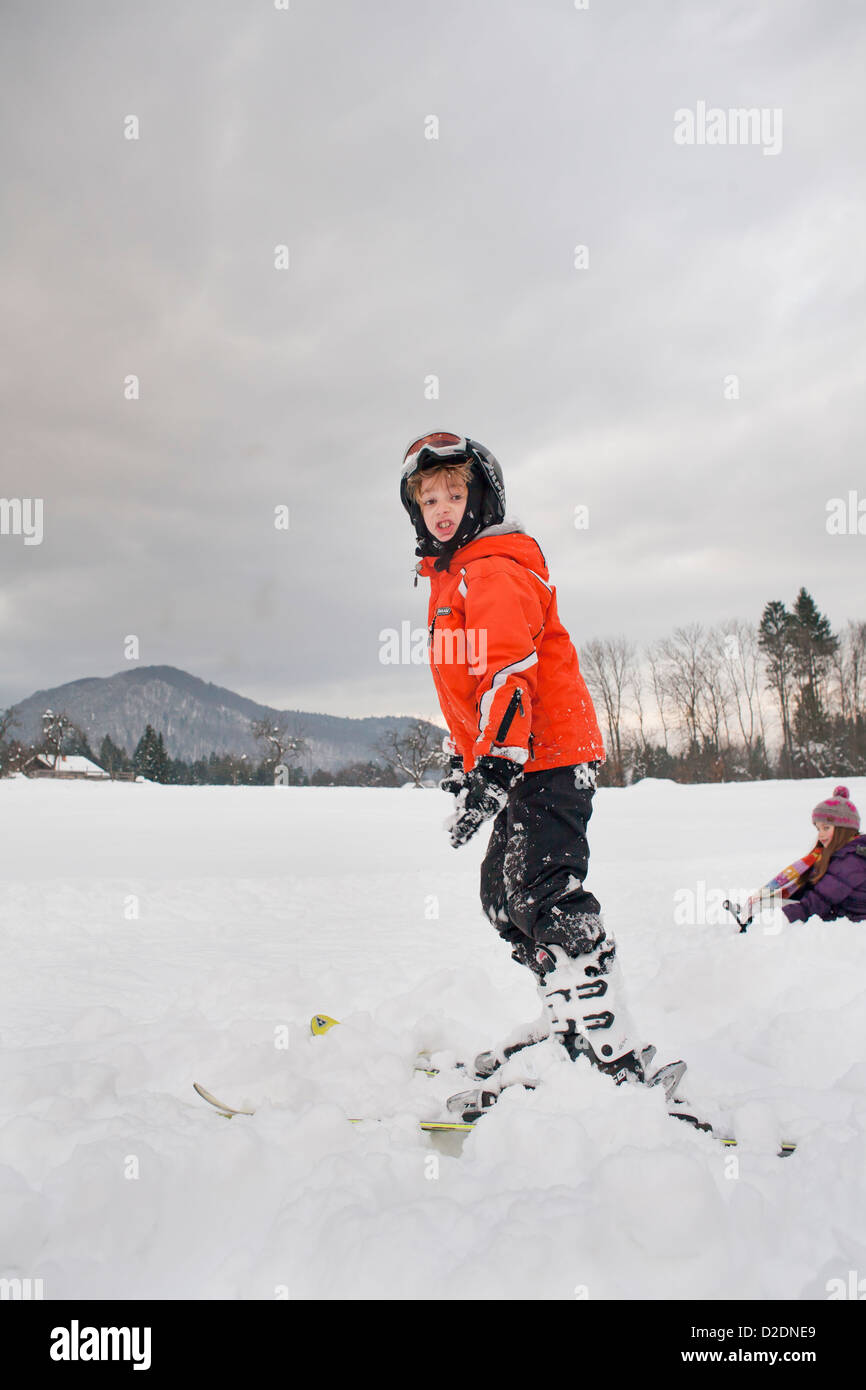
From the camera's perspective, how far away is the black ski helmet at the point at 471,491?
2797mm

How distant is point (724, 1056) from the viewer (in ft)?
→ 9.70

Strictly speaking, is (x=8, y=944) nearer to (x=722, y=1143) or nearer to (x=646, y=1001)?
(x=646, y=1001)

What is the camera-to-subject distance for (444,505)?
2816 mm

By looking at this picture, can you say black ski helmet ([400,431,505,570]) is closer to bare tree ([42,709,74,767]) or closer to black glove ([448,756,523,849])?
black glove ([448,756,523,849])

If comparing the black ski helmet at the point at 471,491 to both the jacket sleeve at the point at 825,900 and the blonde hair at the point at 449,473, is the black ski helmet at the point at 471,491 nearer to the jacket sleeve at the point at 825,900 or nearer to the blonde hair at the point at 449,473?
the blonde hair at the point at 449,473

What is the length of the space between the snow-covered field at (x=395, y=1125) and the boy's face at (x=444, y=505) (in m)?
1.87

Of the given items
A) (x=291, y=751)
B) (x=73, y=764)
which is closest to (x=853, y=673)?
(x=291, y=751)

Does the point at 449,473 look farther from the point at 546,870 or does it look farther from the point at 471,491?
the point at 546,870

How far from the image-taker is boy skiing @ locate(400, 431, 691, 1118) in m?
2.38

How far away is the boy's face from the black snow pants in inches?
38.8

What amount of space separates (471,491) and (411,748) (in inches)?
1924

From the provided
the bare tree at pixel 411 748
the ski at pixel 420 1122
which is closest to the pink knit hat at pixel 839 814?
the ski at pixel 420 1122
